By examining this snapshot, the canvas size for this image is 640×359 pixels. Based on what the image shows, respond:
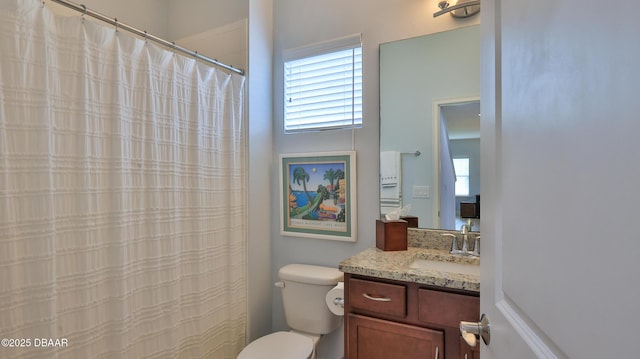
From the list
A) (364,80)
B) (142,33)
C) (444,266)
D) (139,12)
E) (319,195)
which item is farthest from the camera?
(139,12)

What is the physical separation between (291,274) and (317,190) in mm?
568

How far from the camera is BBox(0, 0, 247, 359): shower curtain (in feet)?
3.39

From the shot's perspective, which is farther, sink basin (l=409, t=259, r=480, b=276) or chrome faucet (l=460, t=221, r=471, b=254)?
chrome faucet (l=460, t=221, r=471, b=254)

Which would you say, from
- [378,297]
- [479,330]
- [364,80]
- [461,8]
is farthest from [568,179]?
[364,80]

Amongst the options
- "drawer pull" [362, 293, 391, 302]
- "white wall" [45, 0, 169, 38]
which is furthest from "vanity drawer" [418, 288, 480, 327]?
"white wall" [45, 0, 169, 38]

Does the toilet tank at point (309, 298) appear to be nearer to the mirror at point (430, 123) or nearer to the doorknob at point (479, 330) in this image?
the mirror at point (430, 123)

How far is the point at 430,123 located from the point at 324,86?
75 centimetres

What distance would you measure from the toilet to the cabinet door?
32 cm

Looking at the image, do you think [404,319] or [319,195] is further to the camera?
A: [319,195]

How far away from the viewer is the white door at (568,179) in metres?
0.29

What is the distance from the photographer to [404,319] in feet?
4.25

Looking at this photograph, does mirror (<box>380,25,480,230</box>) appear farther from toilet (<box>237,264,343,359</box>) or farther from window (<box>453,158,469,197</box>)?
toilet (<box>237,264,343,359</box>)

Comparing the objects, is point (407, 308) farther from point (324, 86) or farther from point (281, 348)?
point (324, 86)

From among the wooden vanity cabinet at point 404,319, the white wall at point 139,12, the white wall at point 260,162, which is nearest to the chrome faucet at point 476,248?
the wooden vanity cabinet at point 404,319
